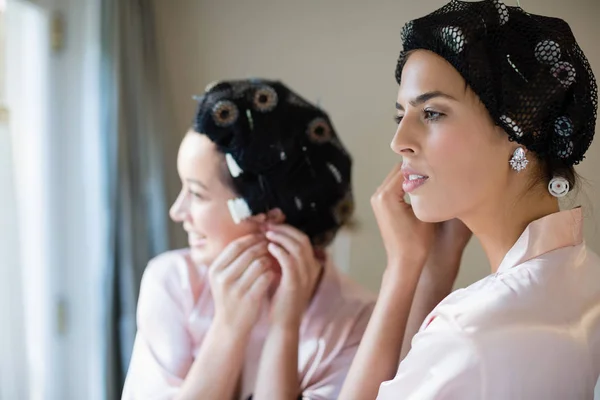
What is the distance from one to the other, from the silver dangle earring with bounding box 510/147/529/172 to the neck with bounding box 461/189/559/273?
42 mm

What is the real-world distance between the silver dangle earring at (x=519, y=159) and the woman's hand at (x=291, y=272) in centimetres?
46

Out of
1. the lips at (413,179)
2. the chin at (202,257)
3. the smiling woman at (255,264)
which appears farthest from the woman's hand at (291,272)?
the lips at (413,179)

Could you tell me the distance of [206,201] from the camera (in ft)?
3.65

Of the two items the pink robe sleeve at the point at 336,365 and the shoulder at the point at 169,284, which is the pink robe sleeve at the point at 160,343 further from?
the pink robe sleeve at the point at 336,365

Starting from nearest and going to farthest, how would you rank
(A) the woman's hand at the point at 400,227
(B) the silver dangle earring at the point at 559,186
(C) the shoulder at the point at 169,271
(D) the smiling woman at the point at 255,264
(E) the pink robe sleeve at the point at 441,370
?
(E) the pink robe sleeve at the point at 441,370 → (B) the silver dangle earring at the point at 559,186 → (A) the woman's hand at the point at 400,227 → (D) the smiling woman at the point at 255,264 → (C) the shoulder at the point at 169,271

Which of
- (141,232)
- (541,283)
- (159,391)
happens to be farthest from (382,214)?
(141,232)

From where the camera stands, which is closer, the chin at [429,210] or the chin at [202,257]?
the chin at [429,210]

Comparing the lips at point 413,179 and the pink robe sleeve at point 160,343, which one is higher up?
the lips at point 413,179

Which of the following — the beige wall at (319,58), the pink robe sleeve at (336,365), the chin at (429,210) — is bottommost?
the pink robe sleeve at (336,365)

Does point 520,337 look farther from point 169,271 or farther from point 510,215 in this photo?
point 169,271

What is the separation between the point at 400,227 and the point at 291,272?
24 centimetres

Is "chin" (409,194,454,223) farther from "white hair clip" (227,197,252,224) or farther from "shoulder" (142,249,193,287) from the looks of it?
"shoulder" (142,249,193,287)

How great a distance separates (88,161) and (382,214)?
2.21 ft

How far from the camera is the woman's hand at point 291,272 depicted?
1.09 m
